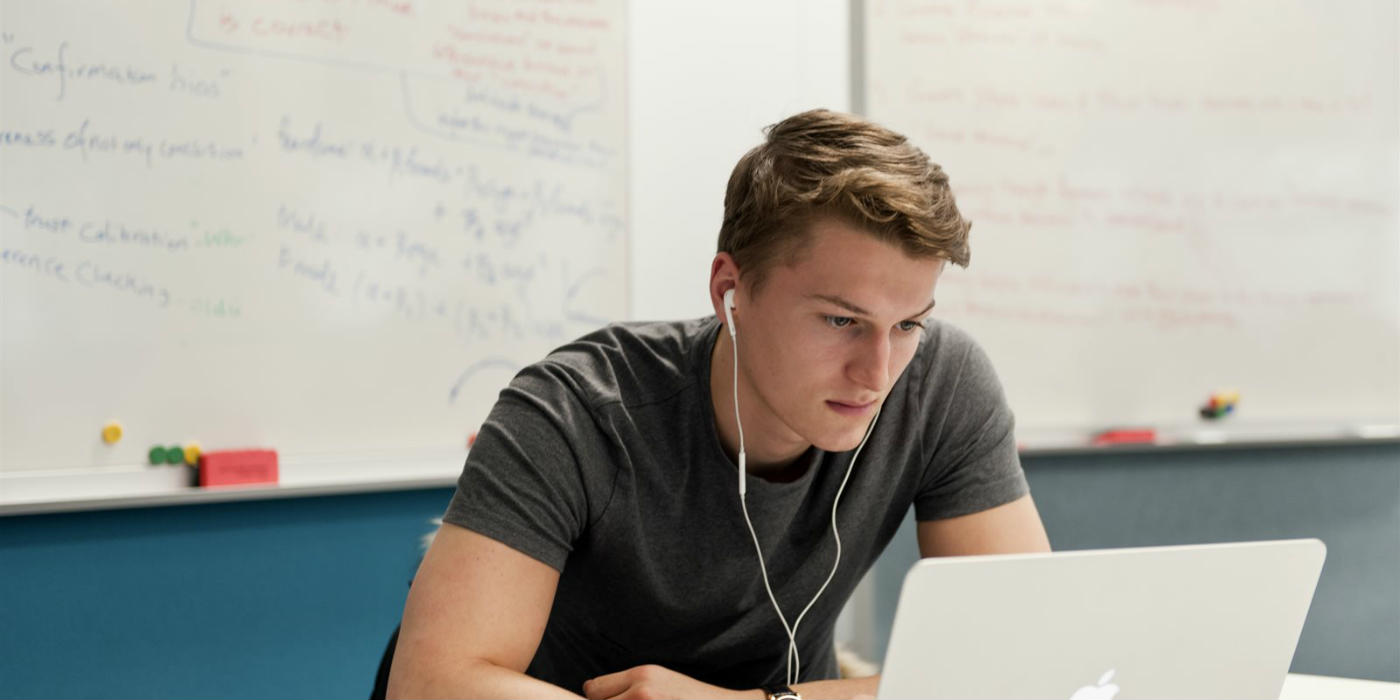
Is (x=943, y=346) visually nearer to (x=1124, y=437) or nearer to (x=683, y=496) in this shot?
(x=683, y=496)

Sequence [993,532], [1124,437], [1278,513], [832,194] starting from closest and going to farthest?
[832,194], [993,532], [1124,437], [1278,513]

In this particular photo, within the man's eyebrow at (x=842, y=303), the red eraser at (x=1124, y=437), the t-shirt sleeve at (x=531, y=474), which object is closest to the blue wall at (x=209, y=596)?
the t-shirt sleeve at (x=531, y=474)

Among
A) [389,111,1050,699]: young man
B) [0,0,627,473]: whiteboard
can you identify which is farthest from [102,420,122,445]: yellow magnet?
[389,111,1050,699]: young man

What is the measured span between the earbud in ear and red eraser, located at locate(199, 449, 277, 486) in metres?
1.01

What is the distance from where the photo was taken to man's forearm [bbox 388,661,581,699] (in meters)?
1.00

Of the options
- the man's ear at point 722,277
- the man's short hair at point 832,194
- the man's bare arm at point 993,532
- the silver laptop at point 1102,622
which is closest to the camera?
the silver laptop at point 1102,622

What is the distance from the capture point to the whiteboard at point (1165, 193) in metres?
2.51

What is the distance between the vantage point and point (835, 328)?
3.72 feet

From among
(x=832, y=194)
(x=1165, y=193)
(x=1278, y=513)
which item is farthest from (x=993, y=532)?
(x=1278, y=513)

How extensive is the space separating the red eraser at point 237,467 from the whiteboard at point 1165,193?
4.33 ft

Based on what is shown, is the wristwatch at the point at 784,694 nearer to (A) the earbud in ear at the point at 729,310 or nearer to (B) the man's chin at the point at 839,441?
(B) the man's chin at the point at 839,441

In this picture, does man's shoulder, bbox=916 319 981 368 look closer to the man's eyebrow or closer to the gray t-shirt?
the gray t-shirt

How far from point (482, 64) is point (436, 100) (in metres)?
0.11

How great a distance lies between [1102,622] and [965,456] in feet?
1.76
